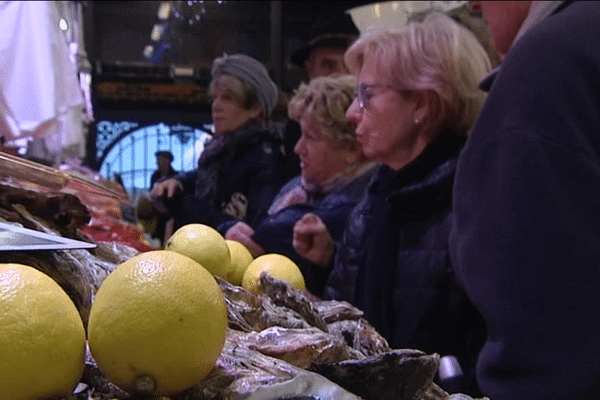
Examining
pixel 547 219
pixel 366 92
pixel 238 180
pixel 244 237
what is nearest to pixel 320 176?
pixel 244 237

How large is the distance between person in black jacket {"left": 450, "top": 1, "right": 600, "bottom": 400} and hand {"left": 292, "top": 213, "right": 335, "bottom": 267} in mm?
992

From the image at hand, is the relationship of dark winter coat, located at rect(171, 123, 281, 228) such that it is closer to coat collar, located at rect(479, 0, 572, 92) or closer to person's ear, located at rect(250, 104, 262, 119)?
person's ear, located at rect(250, 104, 262, 119)

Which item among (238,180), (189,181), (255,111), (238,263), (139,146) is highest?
(238,263)

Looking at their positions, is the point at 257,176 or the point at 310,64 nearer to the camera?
the point at 257,176

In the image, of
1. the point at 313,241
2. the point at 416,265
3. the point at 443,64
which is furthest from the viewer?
the point at 313,241

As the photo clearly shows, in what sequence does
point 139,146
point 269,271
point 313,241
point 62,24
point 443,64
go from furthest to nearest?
point 139,146 → point 62,24 → point 313,241 → point 443,64 → point 269,271

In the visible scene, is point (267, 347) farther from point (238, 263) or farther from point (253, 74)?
point (253, 74)

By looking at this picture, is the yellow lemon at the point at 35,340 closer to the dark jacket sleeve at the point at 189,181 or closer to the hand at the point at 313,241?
the hand at the point at 313,241

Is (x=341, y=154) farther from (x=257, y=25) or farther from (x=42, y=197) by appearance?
(x=257, y=25)

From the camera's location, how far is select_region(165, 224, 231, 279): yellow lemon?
1.01m

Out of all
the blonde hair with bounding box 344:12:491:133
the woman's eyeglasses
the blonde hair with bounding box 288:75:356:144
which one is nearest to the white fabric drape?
the blonde hair with bounding box 288:75:356:144

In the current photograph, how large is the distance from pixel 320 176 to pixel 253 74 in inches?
32.9

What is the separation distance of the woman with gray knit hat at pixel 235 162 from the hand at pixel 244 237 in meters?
0.30

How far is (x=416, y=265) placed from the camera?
192cm
